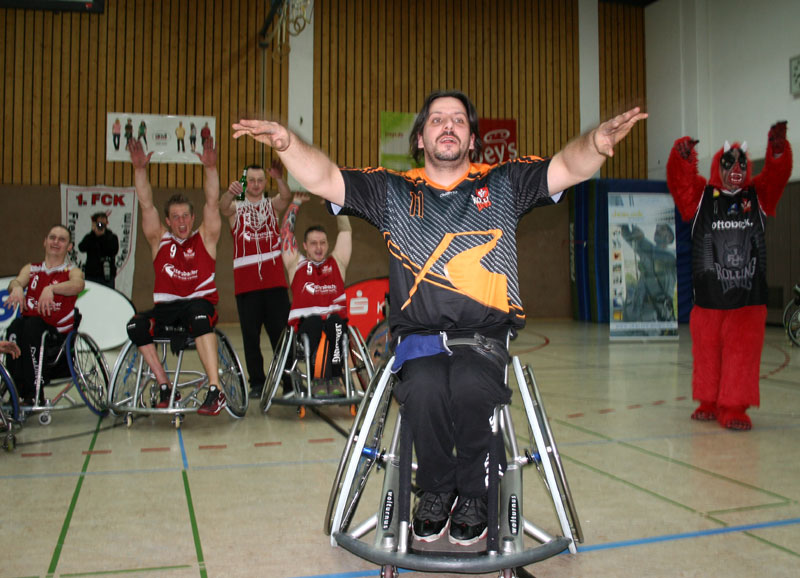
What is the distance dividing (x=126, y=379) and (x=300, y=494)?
6.53ft

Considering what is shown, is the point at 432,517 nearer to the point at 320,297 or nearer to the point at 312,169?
the point at 312,169

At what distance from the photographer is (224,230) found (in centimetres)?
1117

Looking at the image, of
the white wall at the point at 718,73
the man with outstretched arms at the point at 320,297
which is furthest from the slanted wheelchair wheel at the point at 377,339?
the white wall at the point at 718,73

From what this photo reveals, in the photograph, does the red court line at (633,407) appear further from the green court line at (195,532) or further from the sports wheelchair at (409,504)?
the green court line at (195,532)

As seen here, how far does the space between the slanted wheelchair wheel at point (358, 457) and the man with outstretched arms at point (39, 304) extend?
262cm

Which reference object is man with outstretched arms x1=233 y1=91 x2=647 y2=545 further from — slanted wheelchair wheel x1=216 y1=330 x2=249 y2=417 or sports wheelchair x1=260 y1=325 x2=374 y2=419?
slanted wheelchair wheel x1=216 y1=330 x2=249 y2=417

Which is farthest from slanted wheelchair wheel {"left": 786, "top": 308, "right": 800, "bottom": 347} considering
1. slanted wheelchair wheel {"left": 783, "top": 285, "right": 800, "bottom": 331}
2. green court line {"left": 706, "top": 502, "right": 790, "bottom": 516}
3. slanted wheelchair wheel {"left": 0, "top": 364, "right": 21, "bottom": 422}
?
slanted wheelchair wheel {"left": 0, "top": 364, "right": 21, "bottom": 422}

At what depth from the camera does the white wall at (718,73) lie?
10.4 m

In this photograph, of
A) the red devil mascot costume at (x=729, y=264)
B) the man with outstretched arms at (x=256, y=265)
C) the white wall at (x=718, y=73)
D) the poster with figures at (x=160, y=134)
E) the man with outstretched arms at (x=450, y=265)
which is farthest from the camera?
the poster with figures at (x=160, y=134)

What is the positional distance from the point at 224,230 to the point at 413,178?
926 centimetres

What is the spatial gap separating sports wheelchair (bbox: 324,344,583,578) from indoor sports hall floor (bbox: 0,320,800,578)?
0.43 feet

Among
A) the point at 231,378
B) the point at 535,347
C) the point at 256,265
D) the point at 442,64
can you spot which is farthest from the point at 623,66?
the point at 231,378

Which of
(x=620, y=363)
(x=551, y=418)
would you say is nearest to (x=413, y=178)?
(x=551, y=418)

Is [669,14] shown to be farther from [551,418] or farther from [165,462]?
[165,462]
